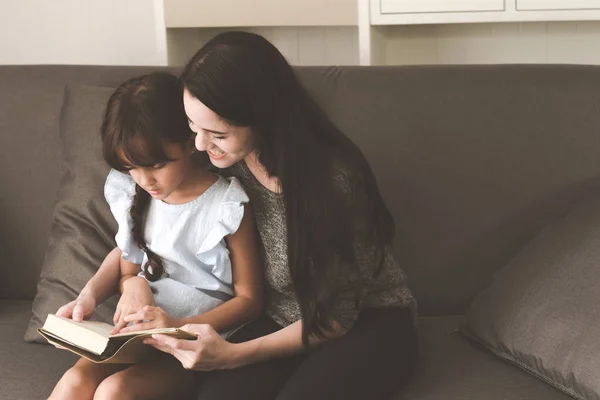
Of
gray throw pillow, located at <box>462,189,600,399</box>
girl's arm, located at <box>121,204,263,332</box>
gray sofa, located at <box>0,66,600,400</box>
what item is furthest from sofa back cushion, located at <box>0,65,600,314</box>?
girl's arm, located at <box>121,204,263,332</box>

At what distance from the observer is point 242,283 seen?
1754mm

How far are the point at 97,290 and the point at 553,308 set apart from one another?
0.80 meters

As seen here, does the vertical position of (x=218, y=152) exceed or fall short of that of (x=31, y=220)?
it exceeds it

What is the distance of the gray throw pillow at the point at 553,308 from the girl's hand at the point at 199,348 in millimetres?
497

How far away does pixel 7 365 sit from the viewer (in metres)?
1.80

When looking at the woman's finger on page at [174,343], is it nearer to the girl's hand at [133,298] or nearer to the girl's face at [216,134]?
the girl's hand at [133,298]

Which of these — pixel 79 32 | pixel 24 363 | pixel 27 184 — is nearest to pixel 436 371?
pixel 24 363

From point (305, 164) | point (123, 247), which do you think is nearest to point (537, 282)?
point (305, 164)

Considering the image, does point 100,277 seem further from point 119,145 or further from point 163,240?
point 119,145

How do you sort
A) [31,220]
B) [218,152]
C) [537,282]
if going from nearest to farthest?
[218,152] < [537,282] < [31,220]

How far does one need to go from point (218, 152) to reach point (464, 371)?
0.57 meters

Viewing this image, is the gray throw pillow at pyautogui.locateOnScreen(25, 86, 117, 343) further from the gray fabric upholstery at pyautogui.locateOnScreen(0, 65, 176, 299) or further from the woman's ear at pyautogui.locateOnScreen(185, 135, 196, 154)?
the woman's ear at pyautogui.locateOnScreen(185, 135, 196, 154)

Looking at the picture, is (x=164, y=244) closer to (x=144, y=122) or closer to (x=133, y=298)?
(x=133, y=298)

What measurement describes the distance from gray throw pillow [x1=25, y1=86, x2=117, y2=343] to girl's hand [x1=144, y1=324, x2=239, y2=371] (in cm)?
37
